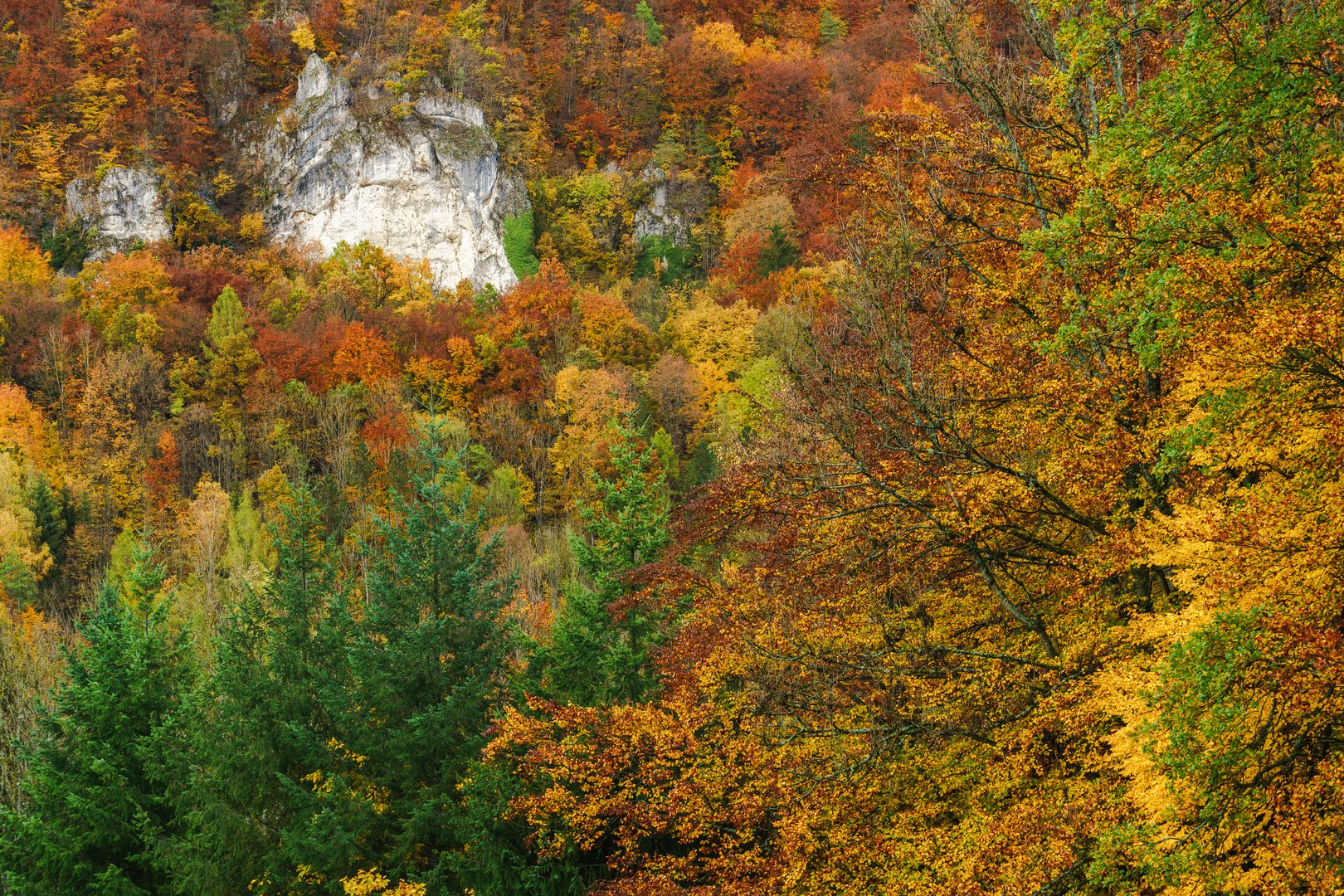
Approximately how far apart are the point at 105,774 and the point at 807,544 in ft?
49.1

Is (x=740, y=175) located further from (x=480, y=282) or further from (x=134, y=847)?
(x=134, y=847)

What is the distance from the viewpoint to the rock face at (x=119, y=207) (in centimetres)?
5906

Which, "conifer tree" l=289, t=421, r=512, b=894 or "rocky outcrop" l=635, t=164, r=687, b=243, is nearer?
"conifer tree" l=289, t=421, r=512, b=894

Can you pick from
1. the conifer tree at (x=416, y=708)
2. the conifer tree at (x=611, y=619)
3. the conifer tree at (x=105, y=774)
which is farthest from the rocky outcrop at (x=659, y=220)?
the conifer tree at (x=416, y=708)

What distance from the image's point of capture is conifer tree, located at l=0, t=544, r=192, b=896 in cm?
1838

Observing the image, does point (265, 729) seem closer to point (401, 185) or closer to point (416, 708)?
point (416, 708)

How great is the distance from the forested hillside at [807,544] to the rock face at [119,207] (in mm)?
12321

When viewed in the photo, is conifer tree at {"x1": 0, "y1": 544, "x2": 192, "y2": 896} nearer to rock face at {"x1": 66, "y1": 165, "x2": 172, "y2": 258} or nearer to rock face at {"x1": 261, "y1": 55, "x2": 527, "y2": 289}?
rock face at {"x1": 261, "y1": 55, "x2": 527, "y2": 289}

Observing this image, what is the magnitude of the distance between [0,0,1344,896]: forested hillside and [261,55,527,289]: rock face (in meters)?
12.5

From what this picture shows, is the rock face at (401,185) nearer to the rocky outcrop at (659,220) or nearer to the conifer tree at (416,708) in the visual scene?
the rocky outcrop at (659,220)

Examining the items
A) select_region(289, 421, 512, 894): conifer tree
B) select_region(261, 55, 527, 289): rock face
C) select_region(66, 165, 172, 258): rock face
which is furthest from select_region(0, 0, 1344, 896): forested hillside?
select_region(261, 55, 527, 289): rock face

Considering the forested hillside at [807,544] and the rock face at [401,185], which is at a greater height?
the rock face at [401,185]

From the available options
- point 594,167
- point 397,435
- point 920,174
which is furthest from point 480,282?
point 920,174

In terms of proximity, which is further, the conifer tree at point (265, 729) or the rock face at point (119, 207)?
the rock face at point (119, 207)
